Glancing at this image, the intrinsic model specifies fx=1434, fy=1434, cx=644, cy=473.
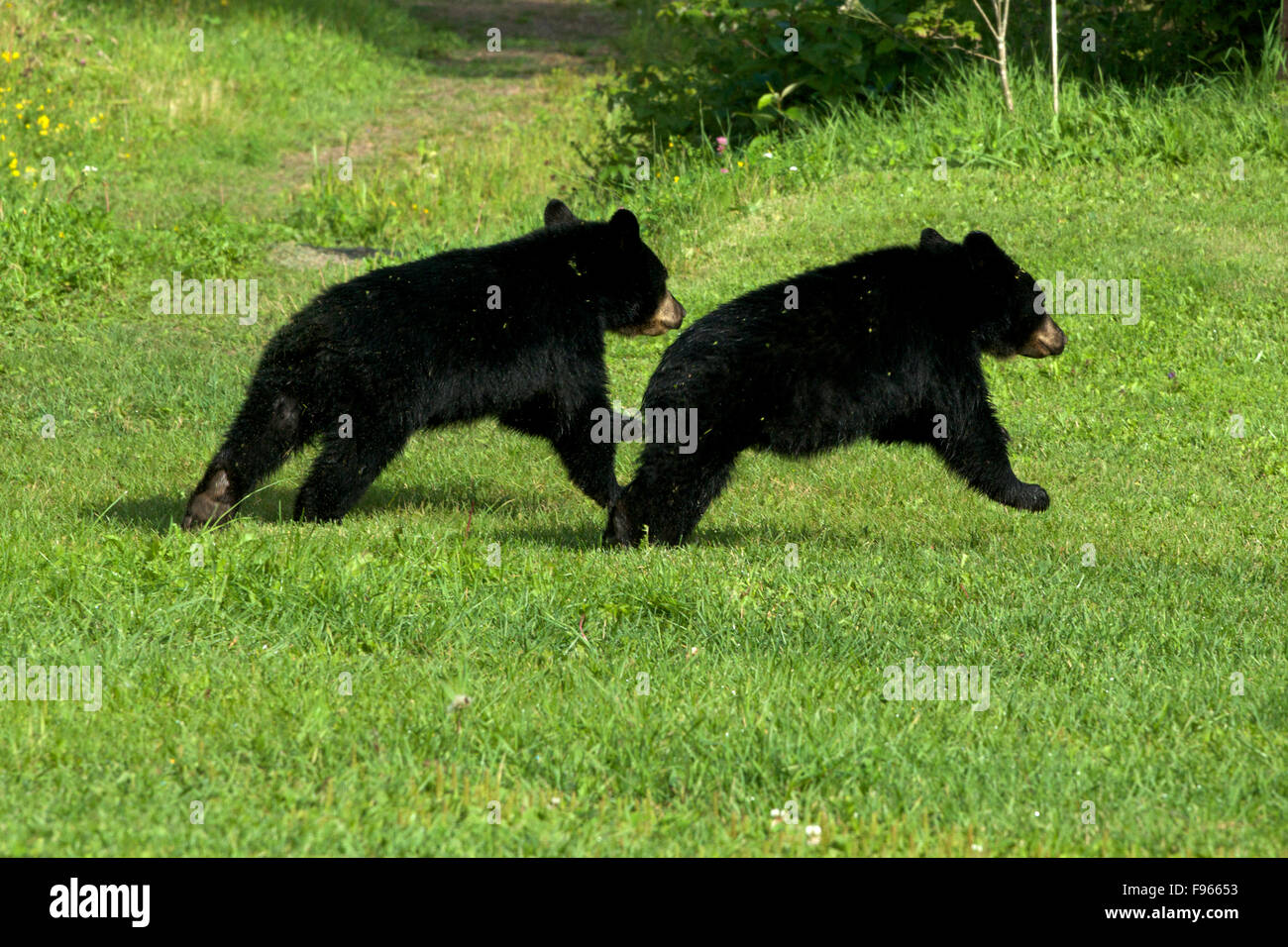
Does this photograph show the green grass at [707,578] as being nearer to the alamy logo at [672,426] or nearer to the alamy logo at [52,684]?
the alamy logo at [52,684]

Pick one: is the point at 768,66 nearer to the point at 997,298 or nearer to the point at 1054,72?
the point at 1054,72

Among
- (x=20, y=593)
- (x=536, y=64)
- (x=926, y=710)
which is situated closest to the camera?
(x=926, y=710)

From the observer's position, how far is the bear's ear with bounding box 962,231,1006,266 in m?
6.46

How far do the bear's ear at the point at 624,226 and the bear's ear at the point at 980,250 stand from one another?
156 cm

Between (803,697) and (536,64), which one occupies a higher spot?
(536,64)

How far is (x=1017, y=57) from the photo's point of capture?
43.6 feet

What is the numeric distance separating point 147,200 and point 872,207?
7.04 m

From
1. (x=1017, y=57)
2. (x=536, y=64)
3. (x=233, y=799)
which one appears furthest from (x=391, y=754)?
(x=536, y=64)

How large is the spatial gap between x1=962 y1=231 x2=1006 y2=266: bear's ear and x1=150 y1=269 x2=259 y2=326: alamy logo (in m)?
6.25

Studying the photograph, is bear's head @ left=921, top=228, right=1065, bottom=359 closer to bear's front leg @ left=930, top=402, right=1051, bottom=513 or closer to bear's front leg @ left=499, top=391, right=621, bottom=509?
bear's front leg @ left=930, top=402, right=1051, bottom=513

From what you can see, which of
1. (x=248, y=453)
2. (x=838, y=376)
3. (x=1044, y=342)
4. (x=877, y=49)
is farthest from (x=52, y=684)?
(x=877, y=49)

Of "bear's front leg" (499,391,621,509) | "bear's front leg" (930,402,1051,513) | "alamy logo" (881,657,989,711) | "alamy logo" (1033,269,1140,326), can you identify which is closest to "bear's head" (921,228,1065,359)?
"bear's front leg" (930,402,1051,513)

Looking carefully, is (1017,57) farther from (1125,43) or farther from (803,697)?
(803,697)

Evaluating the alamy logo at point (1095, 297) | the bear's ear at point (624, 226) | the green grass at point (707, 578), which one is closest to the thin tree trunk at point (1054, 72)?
the green grass at point (707, 578)
